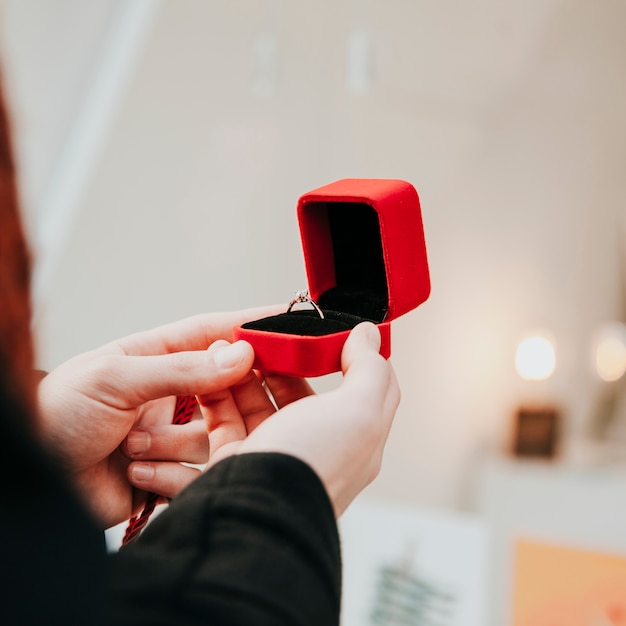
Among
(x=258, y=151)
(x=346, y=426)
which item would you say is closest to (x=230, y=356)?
(x=346, y=426)

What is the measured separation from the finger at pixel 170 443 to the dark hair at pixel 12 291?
1.12ft

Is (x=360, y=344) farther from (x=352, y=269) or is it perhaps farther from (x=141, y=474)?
(x=141, y=474)

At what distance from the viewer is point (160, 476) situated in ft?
2.19

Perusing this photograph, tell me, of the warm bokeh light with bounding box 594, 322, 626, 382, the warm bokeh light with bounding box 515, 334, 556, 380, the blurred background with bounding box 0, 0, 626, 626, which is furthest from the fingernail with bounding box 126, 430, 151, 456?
Answer: the warm bokeh light with bounding box 594, 322, 626, 382

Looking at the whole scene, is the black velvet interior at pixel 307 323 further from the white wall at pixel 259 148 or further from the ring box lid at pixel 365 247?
the white wall at pixel 259 148

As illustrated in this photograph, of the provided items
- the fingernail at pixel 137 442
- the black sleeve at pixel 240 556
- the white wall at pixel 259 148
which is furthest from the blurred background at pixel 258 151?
the black sleeve at pixel 240 556

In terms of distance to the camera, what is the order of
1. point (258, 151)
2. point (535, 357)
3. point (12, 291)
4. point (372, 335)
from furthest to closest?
1. point (535, 357)
2. point (258, 151)
3. point (372, 335)
4. point (12, 291)

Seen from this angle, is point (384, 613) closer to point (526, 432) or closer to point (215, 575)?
point (526, 432)

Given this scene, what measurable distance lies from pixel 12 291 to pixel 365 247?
411 millimetres

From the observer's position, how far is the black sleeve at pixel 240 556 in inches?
13.7

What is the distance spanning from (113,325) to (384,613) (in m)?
0.80

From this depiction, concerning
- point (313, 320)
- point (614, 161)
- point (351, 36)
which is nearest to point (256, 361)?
point (313, 320)

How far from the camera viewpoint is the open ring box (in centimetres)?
58

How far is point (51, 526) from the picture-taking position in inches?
13.1
